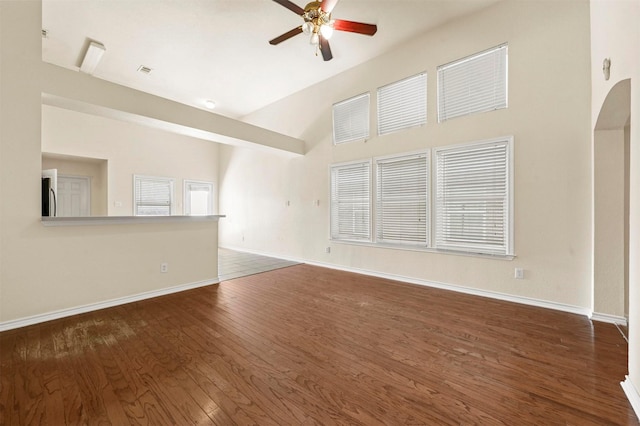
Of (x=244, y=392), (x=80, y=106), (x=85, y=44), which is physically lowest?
(x=244, y=392)

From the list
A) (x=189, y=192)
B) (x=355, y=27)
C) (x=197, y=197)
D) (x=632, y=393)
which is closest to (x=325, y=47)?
(x=355, y=27)

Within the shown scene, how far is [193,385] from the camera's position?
1.73 metres

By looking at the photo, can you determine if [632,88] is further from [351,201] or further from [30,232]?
[30,232]

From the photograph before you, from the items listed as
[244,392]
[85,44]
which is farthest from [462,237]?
[85,44]

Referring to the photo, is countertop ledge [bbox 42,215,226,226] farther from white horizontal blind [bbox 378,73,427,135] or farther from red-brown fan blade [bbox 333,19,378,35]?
white horizontal blind [bbox 378,73,427,135]

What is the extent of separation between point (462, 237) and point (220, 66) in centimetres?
524

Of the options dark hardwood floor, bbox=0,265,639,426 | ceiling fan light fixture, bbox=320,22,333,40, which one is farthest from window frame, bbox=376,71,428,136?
dark hardwood floor, bbox=0,265,639,426

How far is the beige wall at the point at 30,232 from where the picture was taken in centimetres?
258

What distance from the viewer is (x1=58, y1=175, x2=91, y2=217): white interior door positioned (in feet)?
20.3

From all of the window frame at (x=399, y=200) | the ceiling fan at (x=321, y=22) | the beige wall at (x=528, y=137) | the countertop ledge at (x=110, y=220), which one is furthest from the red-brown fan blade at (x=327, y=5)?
the countertop ledge at (x=110, y=220)

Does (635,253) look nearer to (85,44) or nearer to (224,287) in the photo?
(224,287)

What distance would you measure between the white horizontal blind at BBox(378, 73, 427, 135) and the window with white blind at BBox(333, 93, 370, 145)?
328 mm

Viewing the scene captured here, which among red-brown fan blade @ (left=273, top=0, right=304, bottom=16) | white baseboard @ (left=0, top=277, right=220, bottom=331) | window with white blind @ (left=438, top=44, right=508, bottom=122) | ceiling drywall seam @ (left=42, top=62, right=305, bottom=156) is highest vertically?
red-brown fan blade @ (left=273, top=0, right=304, bottom=16)

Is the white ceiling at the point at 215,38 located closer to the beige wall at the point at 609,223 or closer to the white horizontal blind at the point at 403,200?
the white horizontal blind at the point at 403,200
